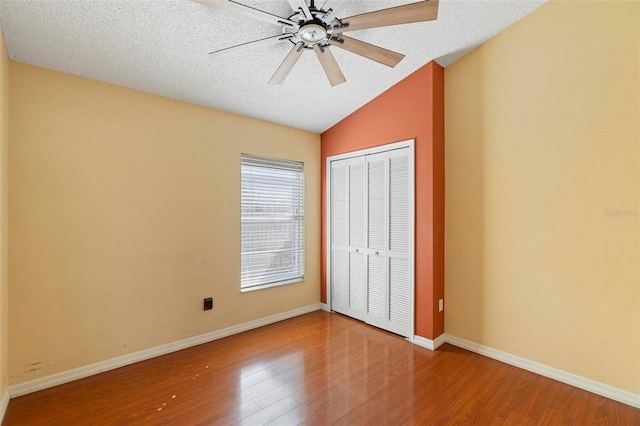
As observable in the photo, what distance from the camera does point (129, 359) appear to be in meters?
2.67

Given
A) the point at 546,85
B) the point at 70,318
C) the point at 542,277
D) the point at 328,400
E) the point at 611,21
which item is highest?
the point at 611,21

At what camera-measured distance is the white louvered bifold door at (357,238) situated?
3633 millimetres

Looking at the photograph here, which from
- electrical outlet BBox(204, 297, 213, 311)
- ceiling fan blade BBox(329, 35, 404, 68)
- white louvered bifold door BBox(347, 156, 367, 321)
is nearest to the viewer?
ceiling fan blade BBox(329, 35, 404, 68)

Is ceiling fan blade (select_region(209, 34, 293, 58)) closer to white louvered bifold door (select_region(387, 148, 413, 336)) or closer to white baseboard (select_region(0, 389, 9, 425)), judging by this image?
white louvered bifold door (select_region(387, 148, 413, 336))

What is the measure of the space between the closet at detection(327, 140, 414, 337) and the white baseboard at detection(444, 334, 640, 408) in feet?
1.80

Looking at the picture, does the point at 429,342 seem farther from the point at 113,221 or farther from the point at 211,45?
the point at 211,45

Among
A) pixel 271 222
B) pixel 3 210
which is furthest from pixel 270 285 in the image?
pixel 3 210

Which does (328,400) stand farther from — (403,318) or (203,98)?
(203,98)

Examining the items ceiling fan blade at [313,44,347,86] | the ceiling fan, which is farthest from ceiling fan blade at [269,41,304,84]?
ceiling fan blade at [313,44,347,86]

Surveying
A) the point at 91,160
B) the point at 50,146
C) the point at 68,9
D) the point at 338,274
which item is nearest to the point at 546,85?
the point at 338,274

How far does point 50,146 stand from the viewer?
2346 millimetres

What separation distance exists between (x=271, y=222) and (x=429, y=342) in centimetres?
214

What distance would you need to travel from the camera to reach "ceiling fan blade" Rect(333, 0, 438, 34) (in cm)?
161

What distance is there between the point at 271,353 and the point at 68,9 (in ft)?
9.77
